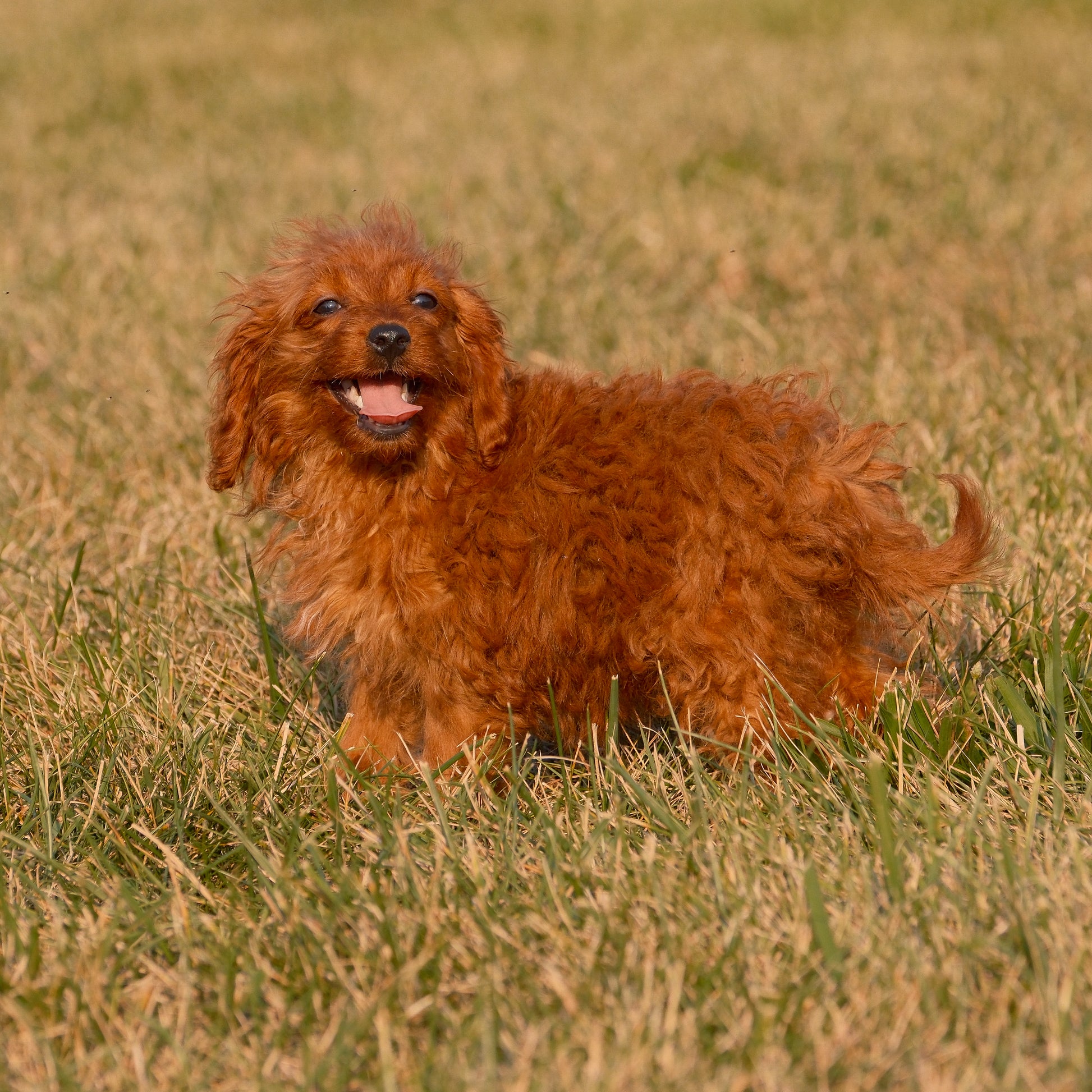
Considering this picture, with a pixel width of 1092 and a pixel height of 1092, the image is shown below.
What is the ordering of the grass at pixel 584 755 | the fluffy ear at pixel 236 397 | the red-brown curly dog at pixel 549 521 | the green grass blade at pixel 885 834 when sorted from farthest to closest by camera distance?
the fluffy ear at pixel 236 397, the red-brown curly dog at pixel 549 521, the green grass blade at pixel 885 834, the grass at pixel 584 755

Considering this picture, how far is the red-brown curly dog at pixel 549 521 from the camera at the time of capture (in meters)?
2.95

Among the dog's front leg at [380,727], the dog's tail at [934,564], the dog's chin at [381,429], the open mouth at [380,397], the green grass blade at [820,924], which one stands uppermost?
the open mouth at [380,397]

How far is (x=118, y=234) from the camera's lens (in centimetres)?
760

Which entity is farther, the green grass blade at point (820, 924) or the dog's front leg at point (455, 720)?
the dog's front leg at point (455, 720)

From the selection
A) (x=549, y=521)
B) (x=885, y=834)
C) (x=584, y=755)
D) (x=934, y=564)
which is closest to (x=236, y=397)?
(x=549, y=521)

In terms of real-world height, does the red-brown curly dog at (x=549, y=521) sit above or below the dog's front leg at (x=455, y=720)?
above

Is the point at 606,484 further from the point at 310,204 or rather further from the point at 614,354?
the point at 310,204

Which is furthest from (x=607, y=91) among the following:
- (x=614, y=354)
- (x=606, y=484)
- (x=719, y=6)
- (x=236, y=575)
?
(x=606, y=484)

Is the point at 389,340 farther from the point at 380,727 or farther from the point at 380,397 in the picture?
the point at 380,727

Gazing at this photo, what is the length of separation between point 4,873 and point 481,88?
8.96 meters

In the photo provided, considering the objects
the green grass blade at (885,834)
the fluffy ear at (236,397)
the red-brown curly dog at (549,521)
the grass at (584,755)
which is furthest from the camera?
the fluffy ear at (236,397)

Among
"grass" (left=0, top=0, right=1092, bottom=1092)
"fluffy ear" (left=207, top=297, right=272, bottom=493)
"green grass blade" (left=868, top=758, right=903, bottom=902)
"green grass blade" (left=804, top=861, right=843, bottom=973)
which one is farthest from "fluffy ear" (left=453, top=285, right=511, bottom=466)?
"green grass blade" (left=804, top=861, right=843, bottom=973)

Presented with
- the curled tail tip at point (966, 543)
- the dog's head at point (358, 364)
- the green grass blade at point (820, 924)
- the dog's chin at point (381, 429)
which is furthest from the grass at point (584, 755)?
the dog's chin at point (381, 429)

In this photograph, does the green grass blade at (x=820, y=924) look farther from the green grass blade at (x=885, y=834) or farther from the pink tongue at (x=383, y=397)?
the pink tongue at (x=383, y=397)
